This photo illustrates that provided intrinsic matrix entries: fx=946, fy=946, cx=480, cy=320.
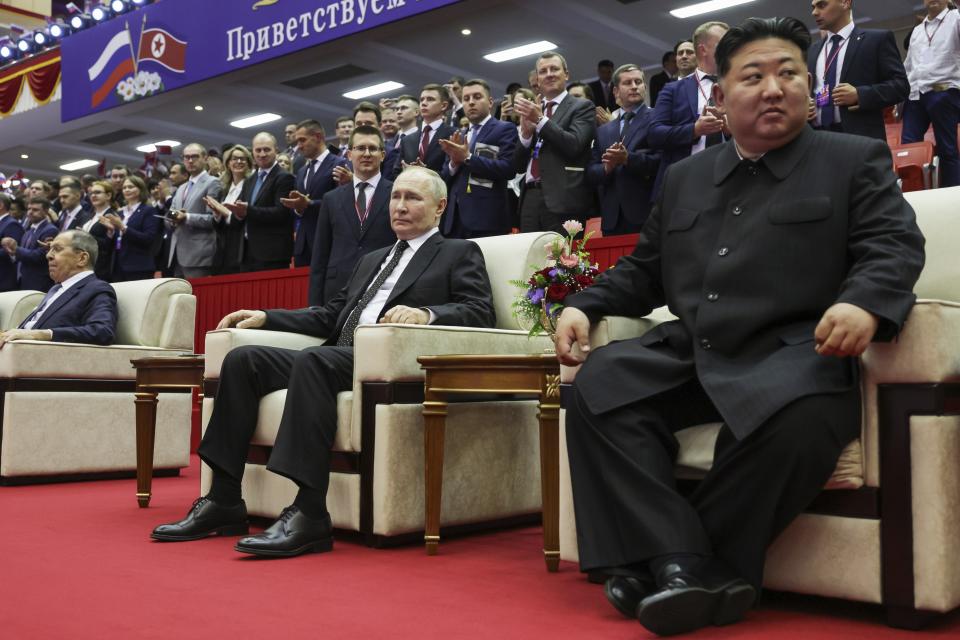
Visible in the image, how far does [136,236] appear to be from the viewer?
6.76 meters

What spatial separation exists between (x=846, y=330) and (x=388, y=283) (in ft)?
5.99

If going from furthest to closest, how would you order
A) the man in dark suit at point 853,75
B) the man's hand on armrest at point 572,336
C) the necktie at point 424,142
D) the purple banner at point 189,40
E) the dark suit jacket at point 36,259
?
the purple banner at point 189,40
the dark suit jacket at point 36,259
the necktie at point 424,142
the man in dark suit at point 853,75
the man's hand on armrest at point 572,336

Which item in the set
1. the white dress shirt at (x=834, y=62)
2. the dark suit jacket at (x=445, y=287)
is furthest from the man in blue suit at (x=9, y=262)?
the white dress shirt at (x=834, y=62)

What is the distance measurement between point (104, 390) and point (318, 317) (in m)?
1.55

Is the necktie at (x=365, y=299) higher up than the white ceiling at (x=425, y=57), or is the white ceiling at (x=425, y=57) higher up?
the white ceiling at (x=425, y=57)

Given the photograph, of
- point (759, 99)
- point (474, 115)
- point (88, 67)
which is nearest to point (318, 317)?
point (759, 99)

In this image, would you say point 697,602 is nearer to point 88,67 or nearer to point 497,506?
point 497,506

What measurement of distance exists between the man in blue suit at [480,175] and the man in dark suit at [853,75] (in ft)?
5.23

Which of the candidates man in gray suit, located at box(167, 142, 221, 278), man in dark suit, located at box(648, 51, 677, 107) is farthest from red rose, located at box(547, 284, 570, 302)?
man in dark suit, located at box(648, 51, 677, 107)

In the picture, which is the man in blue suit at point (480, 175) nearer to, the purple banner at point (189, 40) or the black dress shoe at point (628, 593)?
the purple banner at point (189, 40)

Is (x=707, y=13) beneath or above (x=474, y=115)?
above

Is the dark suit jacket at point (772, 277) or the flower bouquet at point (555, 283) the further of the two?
the flower bouquet at point (555, 283)

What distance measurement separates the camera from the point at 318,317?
11.2 ft

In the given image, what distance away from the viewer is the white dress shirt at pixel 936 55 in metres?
5.28
